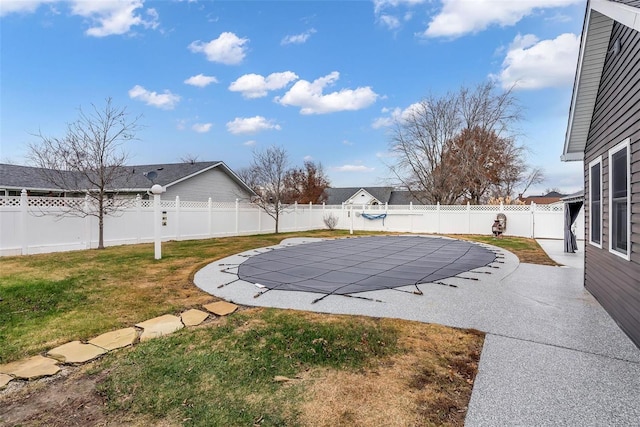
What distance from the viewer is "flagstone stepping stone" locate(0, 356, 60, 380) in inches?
91.2

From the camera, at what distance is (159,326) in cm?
325

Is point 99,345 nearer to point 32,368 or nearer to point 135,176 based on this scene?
point 32,368

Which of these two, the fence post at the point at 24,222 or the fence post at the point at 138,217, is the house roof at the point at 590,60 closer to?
the fence post at the point at 24,222

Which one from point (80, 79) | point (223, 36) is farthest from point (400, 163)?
point (80, 79)

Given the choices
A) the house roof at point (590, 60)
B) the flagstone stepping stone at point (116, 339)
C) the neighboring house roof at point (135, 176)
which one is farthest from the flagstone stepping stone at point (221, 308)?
the neighboring house roof at point (135, 176)

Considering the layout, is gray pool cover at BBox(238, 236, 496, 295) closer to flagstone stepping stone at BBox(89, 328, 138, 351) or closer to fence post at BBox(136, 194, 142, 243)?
flagstone stepping stone at BBox(89, 328, 138, 351)

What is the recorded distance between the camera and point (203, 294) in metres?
4.43

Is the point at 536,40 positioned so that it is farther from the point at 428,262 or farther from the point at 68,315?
the point at 68,315

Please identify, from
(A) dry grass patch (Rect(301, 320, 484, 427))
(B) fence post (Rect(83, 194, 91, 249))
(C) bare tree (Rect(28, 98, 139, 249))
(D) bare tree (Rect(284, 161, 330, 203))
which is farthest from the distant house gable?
(A) dry grass patch (Rect(301, 320, 484, 427))

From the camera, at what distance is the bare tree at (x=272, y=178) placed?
1484 cm

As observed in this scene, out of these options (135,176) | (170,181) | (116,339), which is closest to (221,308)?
(116,339)

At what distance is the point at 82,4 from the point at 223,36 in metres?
3.67

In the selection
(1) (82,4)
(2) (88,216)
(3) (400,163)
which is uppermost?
(1) (82,4)

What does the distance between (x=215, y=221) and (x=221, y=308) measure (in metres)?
9.36
